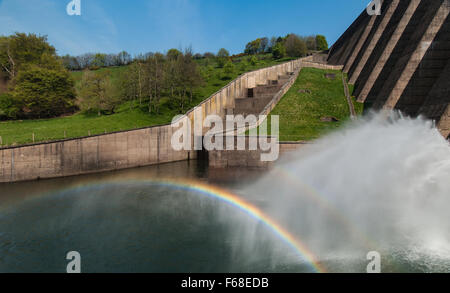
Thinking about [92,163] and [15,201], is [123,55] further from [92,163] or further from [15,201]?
[15,201]

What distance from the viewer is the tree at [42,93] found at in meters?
44.6

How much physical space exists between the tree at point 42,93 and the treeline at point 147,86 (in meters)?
3.16

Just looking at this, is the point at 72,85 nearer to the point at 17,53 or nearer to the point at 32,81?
the point at 32,81

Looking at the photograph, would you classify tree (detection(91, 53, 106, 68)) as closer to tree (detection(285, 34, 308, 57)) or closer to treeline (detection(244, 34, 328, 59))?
treeline (detection(244, 34, 328, 59))

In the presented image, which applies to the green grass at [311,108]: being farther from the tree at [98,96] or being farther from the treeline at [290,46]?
the treeline at [290,46]

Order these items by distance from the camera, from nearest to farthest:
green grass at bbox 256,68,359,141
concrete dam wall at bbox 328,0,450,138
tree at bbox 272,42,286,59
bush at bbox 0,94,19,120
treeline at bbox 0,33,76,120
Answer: concrete dam wall at bbox 328,0,450,138
green grass at bbox 256,68,359,141
bush at bbox 0,94,19,120
treeline at bbox 0,33,76,120
tree at bbox 272,42,286,59

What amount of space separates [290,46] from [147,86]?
74.7 meters

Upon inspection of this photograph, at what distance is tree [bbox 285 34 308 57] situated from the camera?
98875 millimetres

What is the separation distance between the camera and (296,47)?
328ft

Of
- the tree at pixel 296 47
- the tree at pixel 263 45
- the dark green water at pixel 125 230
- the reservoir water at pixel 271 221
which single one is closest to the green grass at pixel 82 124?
the dark green water at pixel 125 230

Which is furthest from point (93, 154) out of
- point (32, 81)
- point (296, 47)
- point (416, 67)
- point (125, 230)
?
point (296, 47)

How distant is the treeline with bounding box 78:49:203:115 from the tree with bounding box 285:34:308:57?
62738mm

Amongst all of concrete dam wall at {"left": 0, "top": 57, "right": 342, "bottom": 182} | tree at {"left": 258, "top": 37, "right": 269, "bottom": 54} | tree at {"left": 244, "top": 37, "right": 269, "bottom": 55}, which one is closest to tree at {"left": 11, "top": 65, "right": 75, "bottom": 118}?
concrete dam wall at {"left": 0, "top": 57, "right": 342, "bottom": 182}

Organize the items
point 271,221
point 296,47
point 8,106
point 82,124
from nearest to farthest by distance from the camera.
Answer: point 271,221
point 82,124
point 8,106
point 296,47
